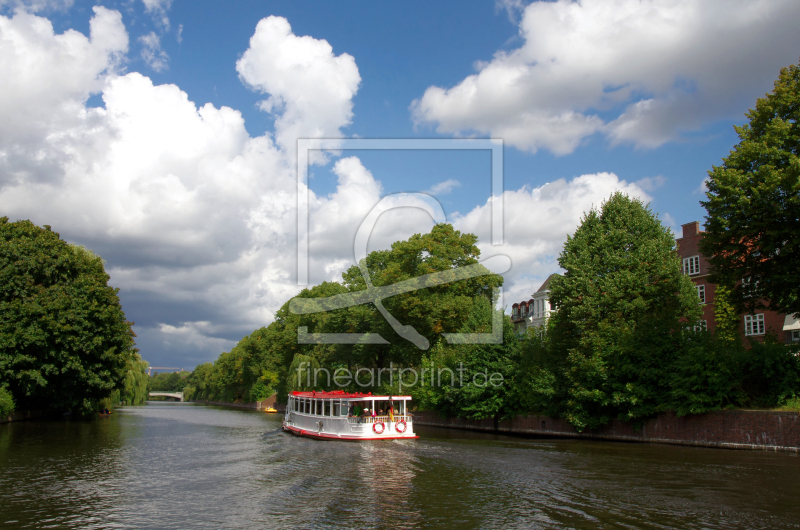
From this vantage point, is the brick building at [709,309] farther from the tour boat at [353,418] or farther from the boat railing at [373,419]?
the tour boat at [353,418]

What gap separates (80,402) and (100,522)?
46920 millimetres

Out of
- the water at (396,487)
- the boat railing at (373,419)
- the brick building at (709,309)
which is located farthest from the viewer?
the brick building at (709,309)

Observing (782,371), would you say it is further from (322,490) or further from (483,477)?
(322,490)

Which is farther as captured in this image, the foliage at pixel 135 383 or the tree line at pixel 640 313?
the foliage at pixel 135 383

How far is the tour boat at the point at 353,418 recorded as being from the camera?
143 ft

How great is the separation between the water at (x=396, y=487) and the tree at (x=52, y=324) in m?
12.8

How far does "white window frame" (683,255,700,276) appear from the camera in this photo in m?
65.9

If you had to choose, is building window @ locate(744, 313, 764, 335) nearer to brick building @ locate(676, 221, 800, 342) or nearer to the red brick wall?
brick building @ locate(676, 221, 800, 342)

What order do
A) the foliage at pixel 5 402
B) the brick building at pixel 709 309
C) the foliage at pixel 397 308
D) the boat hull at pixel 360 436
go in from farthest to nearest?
the foliage at pixel 397 308
the brick building at pixel 709 309
the foliage at pixel 5 402
the boat hull at pixel 360 436

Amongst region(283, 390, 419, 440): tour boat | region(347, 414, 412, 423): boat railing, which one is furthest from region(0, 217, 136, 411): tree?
region(347, 414, 412, 423): boat railing

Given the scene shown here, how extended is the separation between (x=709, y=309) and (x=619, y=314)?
83.0 feet

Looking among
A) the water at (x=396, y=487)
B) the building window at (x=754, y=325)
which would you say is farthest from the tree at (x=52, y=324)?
the building window at (x=754, y=325)

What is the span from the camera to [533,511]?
64.1 feet

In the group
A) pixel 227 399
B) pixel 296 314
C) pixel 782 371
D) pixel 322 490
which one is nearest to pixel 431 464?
pixel 322 490
